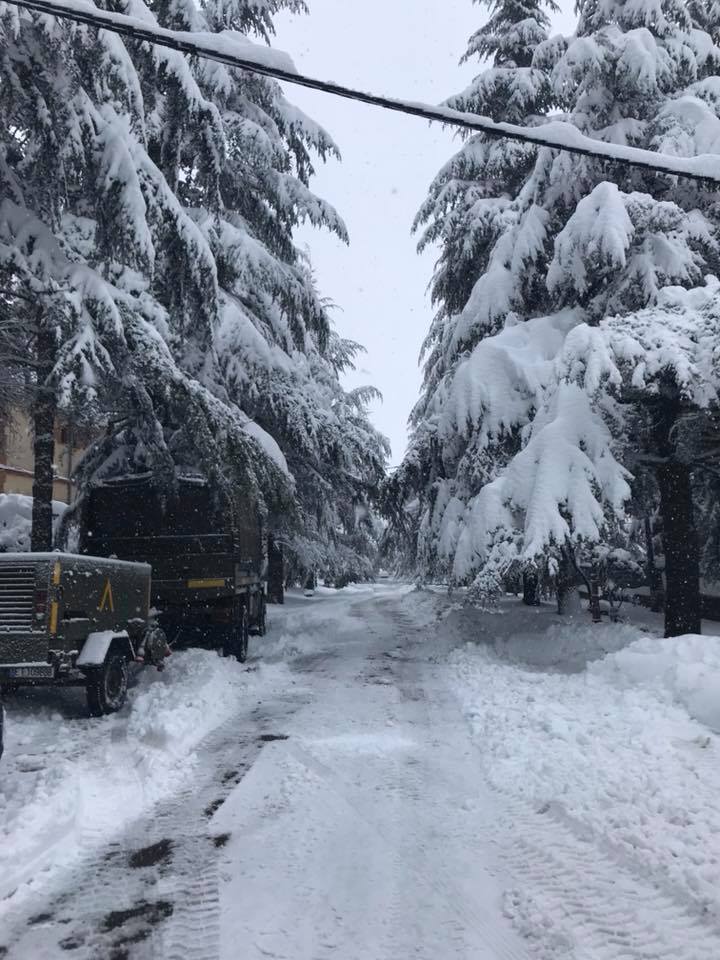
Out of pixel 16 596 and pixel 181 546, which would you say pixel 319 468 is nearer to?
pixel 181 546

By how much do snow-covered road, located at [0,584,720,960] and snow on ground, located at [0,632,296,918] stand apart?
0.02 meters

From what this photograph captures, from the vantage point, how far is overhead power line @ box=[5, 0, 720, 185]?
17.7 feet

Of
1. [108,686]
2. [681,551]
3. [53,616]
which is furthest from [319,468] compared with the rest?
[53,616]

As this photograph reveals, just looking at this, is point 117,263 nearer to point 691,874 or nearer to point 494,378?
point 494,378

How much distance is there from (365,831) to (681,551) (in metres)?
9.41

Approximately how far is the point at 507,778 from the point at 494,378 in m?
8.51

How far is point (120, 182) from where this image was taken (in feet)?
32.5

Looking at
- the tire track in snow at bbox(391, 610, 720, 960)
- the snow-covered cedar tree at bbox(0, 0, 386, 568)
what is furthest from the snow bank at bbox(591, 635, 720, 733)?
the snow-covered cedar tree at bbox(0, 0, 386, 568)

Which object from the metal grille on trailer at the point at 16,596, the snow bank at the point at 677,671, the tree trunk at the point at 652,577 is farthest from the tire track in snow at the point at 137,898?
the tree trunk at the point at 652,577

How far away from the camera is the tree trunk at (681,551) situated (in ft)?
42.9

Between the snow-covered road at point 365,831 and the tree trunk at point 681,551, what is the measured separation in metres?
3.90

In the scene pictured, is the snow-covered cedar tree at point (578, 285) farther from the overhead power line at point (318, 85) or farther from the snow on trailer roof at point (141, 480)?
the overhead power line at point (318, 85)

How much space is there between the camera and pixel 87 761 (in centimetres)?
692

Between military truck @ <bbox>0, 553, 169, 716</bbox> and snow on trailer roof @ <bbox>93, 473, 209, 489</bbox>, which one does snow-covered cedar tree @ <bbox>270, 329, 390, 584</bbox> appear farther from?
military truck @ <bbox>0, 553, 169, 716</bbox>
